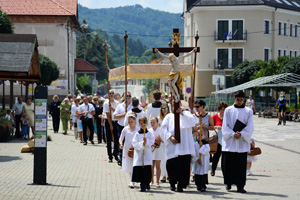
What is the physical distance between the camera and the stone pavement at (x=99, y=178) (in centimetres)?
988

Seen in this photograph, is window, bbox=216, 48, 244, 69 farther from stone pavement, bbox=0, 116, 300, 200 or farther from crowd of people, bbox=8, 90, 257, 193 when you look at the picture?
crowd of people, bbox=8, 90, 257, 193

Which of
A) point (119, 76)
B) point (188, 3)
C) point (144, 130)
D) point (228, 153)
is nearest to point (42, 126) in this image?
point (144, 130)

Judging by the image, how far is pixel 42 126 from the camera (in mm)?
11148

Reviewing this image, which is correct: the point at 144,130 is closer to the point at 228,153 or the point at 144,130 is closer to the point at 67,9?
the point at 228,153

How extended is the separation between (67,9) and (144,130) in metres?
52.9

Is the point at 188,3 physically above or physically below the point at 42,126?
above

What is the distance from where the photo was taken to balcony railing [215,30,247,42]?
6581cm

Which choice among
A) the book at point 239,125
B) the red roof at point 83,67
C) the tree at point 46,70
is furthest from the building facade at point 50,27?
the book at point 239,125

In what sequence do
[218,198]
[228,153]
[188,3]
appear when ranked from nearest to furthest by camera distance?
[218,198]
[228,153]
[188,3]

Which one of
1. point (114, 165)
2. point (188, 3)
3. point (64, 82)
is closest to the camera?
point (114, 165)

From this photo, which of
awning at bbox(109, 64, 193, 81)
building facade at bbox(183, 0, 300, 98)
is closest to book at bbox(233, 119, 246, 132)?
awning at bbox(109, 64, 193, 81)

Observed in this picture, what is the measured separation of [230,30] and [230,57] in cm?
297

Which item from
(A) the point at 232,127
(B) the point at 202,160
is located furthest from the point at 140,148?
(A) the point at 232,127

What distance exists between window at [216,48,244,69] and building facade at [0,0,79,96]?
16.7 metres
